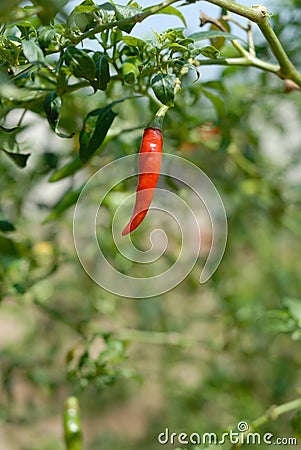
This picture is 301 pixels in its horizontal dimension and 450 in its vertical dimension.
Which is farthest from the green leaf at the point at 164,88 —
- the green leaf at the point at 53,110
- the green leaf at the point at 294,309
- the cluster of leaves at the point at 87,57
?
the green leaf at the point at 294,309

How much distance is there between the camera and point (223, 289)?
1732 mm

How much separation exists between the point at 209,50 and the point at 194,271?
2.84 feet

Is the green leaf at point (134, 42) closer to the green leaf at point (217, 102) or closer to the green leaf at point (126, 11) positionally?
the green leaf at point (126, 11)

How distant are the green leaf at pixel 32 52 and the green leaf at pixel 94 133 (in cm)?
18

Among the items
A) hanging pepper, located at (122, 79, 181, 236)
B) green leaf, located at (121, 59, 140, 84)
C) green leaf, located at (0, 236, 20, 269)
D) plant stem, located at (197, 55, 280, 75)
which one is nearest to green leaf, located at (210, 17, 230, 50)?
plant stem, located at (197, 55, 280, 75)

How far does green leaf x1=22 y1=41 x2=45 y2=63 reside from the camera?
0.69 m

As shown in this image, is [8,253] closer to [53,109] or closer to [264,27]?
[53,109]

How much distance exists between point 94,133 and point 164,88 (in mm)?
143

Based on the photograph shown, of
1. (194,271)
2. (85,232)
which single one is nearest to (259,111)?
(194,271)

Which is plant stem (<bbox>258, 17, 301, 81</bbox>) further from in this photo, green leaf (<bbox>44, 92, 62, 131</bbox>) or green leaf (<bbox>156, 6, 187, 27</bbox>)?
green leaf (<bbox>44, 92, 62, 131</bbox>)

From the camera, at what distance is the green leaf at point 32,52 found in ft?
2.25

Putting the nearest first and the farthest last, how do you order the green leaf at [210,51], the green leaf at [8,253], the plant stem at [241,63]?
1. the green leaf at [210,51]
2. the plant stem at [241,63]
3. the green leaf at [8,253]

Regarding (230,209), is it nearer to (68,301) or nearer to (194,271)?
(194,271)

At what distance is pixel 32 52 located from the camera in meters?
0.69
